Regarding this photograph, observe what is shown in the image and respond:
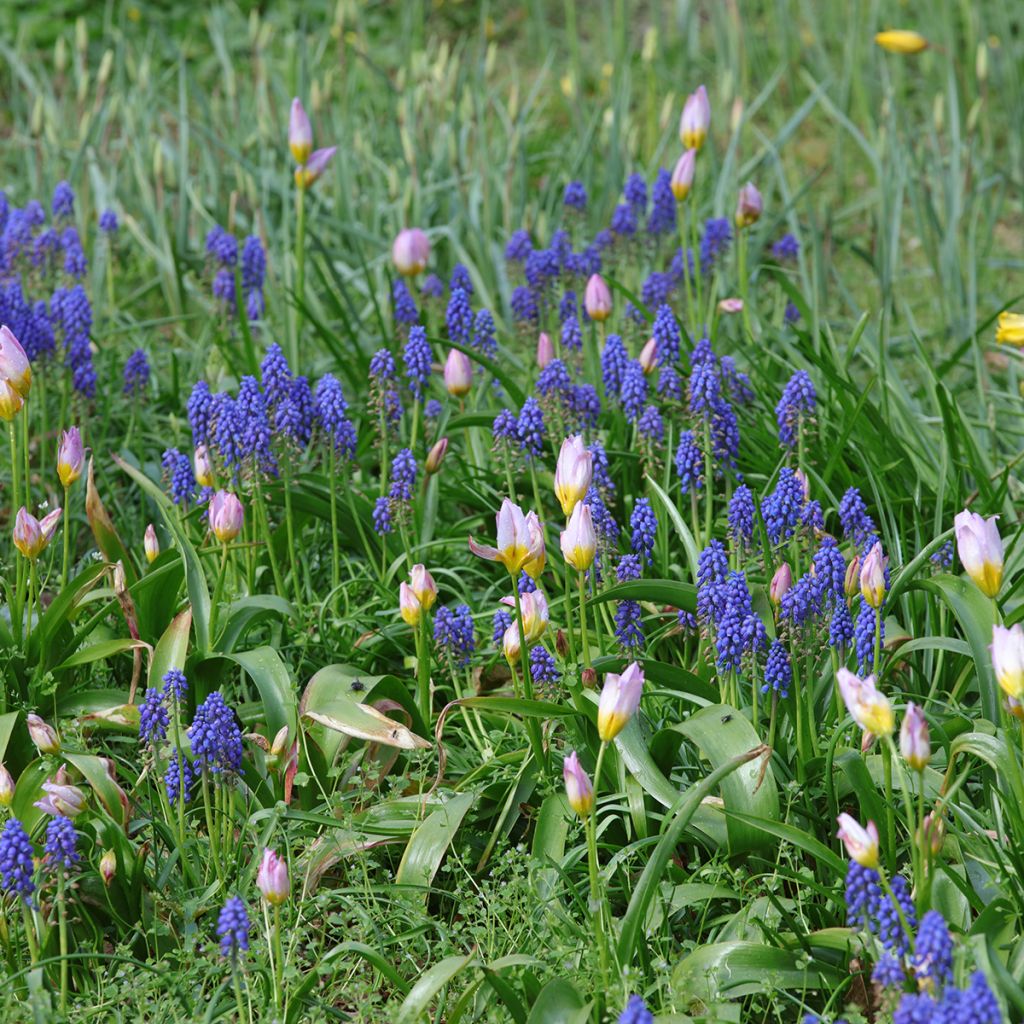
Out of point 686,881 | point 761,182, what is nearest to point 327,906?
point 686,881

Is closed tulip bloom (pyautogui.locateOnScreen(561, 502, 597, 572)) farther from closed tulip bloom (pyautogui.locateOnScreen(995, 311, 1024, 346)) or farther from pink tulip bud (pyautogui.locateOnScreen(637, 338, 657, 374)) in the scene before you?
closed tulip bloom (pyautogui.locateOnScreen(995, 311, 1024, 346))

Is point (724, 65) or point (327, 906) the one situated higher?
point (724, 65)

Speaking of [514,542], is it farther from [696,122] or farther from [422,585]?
[696,122]

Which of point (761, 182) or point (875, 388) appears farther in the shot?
point (761, 182)

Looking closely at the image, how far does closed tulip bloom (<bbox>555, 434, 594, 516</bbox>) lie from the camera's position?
237 cm

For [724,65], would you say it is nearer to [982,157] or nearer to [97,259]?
[982,157]

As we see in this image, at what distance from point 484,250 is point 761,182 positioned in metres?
1.67

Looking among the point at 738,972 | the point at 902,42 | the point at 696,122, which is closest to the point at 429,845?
the point at 738,972

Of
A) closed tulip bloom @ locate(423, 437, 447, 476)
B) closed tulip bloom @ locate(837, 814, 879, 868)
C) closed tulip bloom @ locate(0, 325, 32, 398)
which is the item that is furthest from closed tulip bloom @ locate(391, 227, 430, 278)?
closed tulip bloom @ locate(837, 814, 879, 868)

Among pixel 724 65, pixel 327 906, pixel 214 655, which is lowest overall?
pixel 327 906

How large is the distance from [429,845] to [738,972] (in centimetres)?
61

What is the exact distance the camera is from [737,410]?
3.57 metres

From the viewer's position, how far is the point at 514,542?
91.9 inches

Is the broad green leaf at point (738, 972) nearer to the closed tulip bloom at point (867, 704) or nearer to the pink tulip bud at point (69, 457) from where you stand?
the closed tulip bloom at point (867, 704)
